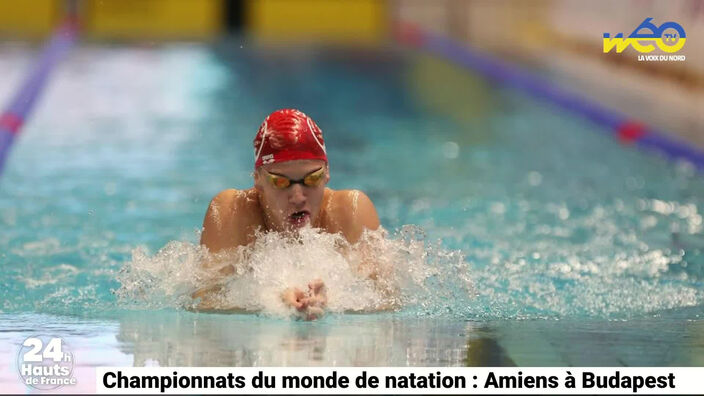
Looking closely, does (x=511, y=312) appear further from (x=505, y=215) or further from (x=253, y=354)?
(x=505, y=215)

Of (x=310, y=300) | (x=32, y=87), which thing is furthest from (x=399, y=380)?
(x=32, y=87)

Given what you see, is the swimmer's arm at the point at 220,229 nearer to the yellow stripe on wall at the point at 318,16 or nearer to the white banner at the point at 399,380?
the white banner at the point at 399,380

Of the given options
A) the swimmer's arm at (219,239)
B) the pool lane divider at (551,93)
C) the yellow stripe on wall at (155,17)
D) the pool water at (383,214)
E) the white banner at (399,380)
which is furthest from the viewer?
the yellow stripe on wall at (155,17)

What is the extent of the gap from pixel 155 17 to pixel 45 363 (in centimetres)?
1332

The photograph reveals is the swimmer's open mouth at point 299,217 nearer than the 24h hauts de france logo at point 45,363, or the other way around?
the 24h hauts de france logo at point 45,363

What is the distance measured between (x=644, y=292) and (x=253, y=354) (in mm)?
1717

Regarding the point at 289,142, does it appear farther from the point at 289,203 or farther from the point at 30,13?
the point at 30,13

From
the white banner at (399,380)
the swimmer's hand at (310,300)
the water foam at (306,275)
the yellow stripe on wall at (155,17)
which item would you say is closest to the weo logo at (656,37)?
the water foam at (306,275)

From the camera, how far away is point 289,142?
329 centimetres

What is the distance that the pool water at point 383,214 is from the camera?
3.02m

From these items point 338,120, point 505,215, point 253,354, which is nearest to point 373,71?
point 338,120

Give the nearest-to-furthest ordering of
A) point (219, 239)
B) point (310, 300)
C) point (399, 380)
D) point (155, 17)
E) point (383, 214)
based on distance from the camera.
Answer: point (399, 380)
point (310, 300)
point (219, 239)
point (383, 214)
point (155, 17)

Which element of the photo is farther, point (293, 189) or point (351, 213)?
point (351, 213)

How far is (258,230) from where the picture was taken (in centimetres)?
349
